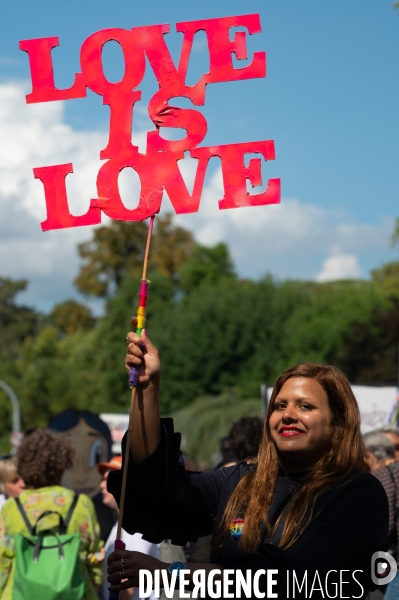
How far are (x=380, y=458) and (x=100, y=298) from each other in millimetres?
56622

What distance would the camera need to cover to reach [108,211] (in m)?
3.71

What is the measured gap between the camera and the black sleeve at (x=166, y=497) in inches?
117

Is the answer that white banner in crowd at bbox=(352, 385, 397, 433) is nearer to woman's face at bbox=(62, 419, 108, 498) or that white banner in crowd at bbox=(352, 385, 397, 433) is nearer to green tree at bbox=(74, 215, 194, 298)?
woman's face at bbox=(62, 419, 108, 498)

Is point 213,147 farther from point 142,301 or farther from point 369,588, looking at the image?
point 369,588

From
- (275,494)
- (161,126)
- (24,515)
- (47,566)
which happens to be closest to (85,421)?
(24,515)

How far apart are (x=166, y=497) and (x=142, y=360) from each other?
0.42 m

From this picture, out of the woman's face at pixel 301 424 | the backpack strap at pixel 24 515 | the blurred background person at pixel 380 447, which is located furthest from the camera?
the blurred background person at pixel 380 447

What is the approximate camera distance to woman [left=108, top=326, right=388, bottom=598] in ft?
9.07

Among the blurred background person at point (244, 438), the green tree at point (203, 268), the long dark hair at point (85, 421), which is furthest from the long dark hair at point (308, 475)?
the green tree at point (203, 268)

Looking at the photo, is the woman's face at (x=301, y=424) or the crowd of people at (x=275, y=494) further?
the woman's face at (x=301, y=424)

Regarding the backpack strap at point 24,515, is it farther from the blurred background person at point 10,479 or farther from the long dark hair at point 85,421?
the long dark hair at point 85,421

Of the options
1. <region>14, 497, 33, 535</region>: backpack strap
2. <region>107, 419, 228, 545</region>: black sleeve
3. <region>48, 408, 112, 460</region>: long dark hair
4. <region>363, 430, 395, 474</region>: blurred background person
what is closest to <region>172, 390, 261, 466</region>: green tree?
<region>48, 408, 112, 460</region>: long dark hair

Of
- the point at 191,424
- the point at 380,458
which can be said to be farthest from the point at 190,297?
the point at 380,458

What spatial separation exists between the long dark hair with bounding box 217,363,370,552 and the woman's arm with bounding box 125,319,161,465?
0.31 metres
